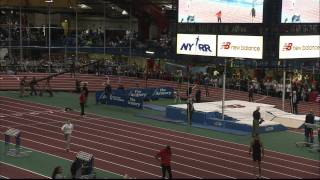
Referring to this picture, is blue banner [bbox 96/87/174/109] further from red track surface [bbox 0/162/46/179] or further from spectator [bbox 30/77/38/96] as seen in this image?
red track surface [bbox 0/162/46/179]

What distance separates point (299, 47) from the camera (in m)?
28.2

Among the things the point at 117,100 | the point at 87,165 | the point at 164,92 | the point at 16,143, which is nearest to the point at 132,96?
the point at 117,100

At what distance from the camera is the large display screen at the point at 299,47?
27297 millimetres

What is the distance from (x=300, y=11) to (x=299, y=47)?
1.70 m

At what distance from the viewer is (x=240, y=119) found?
30.3 m

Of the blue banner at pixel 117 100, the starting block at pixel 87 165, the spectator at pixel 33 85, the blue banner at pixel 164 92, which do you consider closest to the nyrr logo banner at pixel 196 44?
the blue banner at pixel 117 100

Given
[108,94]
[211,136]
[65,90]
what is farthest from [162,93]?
[211,136]

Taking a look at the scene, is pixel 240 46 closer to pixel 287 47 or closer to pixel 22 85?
pixel 287 47

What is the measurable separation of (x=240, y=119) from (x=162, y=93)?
11.9m

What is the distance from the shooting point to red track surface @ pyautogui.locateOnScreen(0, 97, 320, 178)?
20438 mm

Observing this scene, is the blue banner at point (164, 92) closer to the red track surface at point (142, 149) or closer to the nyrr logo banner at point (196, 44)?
the red track surface at point (142, 149)

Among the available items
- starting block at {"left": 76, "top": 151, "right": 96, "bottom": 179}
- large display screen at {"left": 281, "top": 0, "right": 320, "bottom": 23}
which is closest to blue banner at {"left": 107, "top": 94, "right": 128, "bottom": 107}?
large display screen at {"left": 281, "top": 0, "right": 320, "bottom": 23}

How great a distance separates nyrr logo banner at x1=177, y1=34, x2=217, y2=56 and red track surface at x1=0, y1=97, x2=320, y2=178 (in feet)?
14.7

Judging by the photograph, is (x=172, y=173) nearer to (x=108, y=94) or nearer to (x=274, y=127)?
(x=274, y=127)
